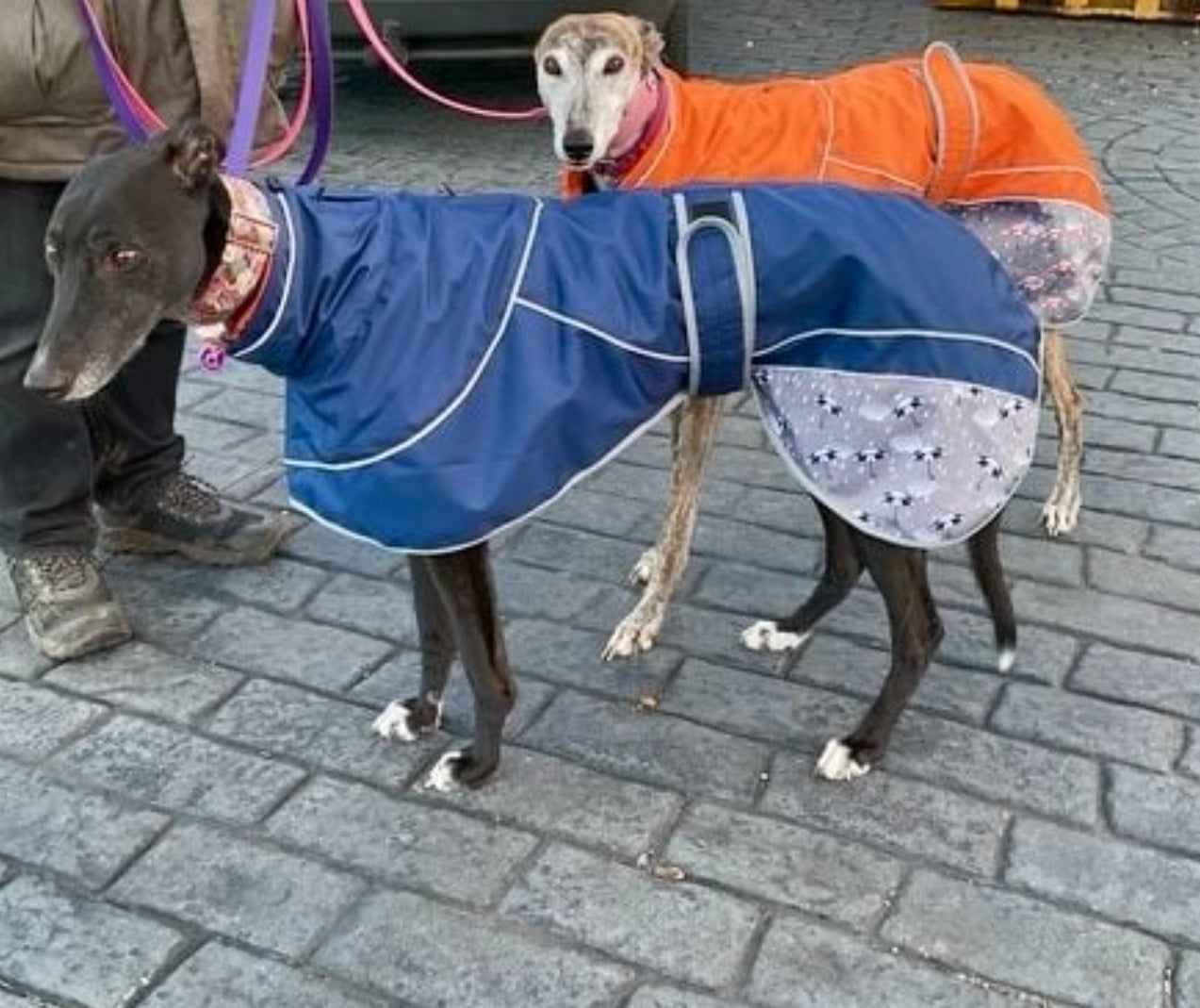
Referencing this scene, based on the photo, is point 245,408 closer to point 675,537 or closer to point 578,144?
point 578,144

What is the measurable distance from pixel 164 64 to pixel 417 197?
3.04ft

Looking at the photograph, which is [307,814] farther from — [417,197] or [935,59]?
[935,59]

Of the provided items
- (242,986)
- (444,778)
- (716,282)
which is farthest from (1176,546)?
(242,986)

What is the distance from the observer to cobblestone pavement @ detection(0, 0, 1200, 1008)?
2.75 metres

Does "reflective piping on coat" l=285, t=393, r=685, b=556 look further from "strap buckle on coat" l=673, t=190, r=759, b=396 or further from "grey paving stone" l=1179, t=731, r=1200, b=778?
"grey paving stone" l=1179, t=731, r=1200, b=778

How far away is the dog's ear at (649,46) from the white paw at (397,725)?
1764mm

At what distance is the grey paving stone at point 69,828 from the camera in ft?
9.94

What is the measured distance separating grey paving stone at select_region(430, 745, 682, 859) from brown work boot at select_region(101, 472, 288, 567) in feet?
3.91

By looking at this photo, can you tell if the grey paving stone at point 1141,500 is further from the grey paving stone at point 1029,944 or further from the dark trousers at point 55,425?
the dark trousers at point 55,425

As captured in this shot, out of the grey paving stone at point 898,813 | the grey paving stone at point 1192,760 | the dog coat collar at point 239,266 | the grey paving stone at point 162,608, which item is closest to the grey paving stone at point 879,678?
the grey paving stone at point 898,813

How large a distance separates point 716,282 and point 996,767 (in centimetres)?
123

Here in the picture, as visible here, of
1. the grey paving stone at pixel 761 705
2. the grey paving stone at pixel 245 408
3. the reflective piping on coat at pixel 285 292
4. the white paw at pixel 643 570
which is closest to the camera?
the reflective piping on coat at pixel 285 292

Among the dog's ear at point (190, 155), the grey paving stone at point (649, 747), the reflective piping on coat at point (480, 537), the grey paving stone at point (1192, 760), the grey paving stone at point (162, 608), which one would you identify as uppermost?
the dog's ear at point (190, 155)

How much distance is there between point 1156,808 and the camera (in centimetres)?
313
